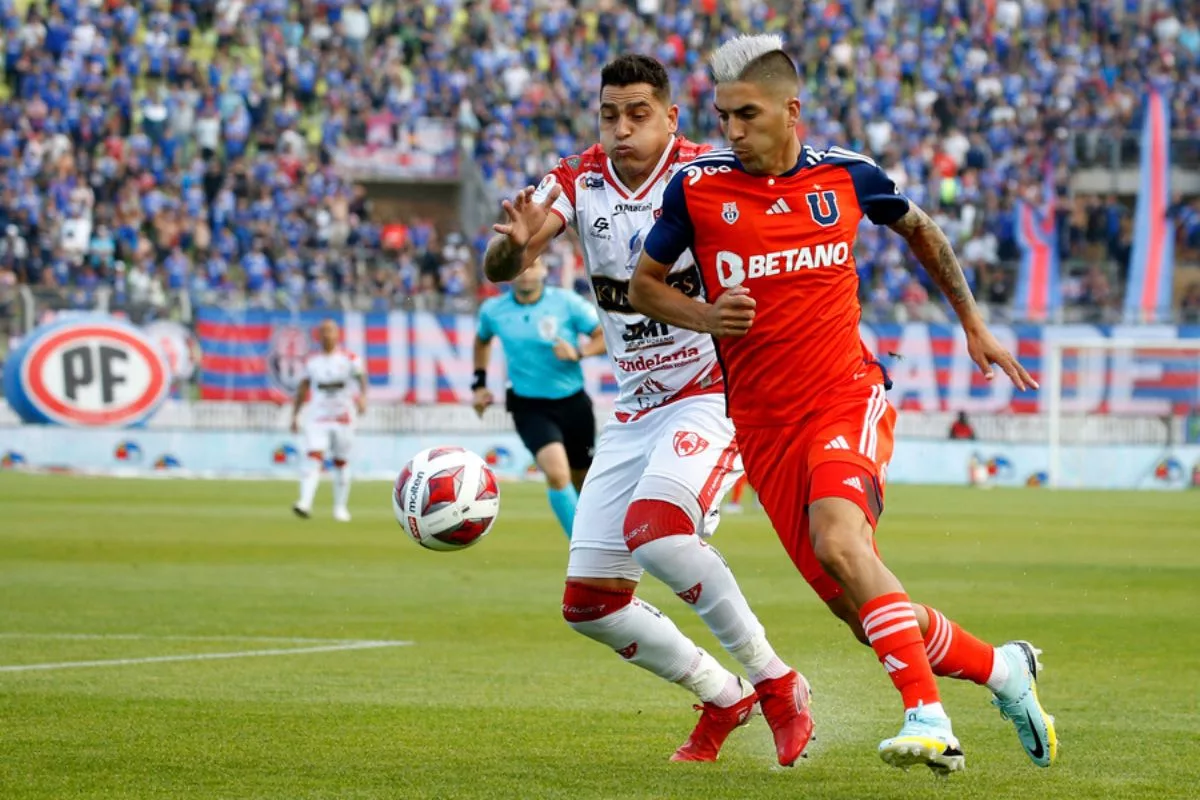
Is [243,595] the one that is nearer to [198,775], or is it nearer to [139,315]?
[198,775]

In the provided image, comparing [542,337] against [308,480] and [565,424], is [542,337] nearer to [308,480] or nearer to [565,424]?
[565,424]

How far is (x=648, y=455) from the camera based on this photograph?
7777mm

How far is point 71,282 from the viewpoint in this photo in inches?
1393

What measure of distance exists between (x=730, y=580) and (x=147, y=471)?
85.9ft

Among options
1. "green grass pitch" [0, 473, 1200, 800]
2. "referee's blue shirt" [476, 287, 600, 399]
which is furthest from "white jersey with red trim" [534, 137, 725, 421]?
"referee's blue shirt" [476, 287, 600, 399]

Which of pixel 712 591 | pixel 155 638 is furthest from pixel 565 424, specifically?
pixel 712 591

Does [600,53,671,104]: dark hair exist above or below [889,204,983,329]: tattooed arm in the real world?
above

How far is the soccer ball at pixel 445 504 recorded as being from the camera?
28.3 ft

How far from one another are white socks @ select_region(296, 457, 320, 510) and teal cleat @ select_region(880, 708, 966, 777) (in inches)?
709

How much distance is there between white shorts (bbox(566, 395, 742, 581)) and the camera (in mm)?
7426

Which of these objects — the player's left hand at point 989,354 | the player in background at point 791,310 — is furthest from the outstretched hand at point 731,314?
the player's left hand at point 989,354

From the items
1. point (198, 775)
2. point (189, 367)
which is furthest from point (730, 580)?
A: point (189, 367)

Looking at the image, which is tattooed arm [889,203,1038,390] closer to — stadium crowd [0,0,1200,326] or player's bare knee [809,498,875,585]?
player's bare knee [809,498,875,585]

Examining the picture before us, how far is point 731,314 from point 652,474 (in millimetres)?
1091
